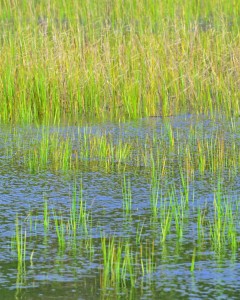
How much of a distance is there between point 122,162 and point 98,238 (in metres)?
1.86

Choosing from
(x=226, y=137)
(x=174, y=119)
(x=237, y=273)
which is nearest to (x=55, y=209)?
(x=237, y=273)

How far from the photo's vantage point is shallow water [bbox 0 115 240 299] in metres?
3.73

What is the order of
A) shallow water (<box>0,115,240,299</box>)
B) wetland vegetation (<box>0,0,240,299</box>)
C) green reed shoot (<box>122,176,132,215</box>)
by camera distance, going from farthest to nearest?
1. green reed shoot (<box>122,176,132,215</box>)
2. wetland vegetation (<box>0,0,240,299</box>)
3. shallow water (<box>0,115,240,299</box>)

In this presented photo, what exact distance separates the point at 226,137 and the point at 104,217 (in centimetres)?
243

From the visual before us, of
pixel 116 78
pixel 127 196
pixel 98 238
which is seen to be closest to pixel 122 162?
pixel 127 196

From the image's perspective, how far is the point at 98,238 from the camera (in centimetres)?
446

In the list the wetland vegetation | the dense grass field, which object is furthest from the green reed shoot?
the dense grass field

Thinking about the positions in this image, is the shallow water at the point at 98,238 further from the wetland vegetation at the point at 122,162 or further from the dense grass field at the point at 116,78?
the dense grass field at the point at 116,78

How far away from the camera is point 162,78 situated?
8375 millimetres

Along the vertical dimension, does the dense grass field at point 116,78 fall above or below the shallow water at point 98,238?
above

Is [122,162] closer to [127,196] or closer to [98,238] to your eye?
[127,196]

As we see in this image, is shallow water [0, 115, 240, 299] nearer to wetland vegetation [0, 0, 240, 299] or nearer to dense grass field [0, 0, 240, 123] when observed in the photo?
wetland vegetation [0, 0, 240, 299]

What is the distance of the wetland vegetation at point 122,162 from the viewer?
12.9 feet

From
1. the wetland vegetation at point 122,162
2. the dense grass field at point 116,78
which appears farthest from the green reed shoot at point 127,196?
the dense grass field at point 116,78
